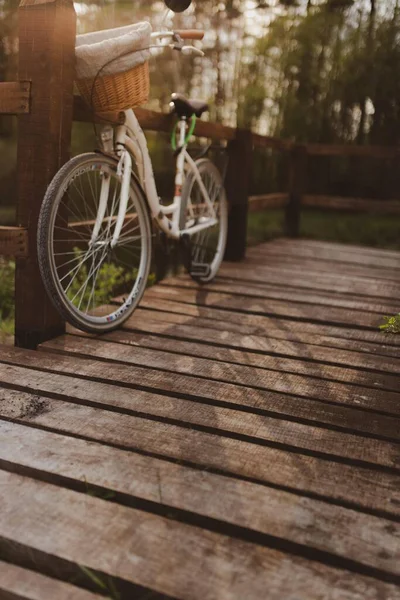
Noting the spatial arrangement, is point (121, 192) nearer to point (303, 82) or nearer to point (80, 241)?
point (80, 241)

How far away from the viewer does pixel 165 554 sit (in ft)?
4.09

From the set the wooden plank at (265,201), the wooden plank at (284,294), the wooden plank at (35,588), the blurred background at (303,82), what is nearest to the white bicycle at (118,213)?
the wooden plank at (284,294)

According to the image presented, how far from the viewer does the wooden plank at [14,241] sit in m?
2.40

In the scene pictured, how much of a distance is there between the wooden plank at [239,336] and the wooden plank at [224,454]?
0.79 metres

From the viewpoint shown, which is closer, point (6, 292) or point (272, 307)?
point (272, 307)

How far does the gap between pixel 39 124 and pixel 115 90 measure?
1.02 feet

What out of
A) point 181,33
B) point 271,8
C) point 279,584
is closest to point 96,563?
point 279,584

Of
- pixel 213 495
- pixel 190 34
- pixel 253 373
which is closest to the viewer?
pixel 213 495

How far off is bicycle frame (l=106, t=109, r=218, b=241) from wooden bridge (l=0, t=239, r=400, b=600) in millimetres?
509

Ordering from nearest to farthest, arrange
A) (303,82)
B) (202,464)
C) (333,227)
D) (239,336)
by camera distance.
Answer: (202,464) → (239,336) → (333,227) → (303,82)

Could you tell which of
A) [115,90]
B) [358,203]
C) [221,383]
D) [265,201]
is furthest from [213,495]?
[358,203]

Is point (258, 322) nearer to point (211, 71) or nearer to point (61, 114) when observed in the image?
point (61, 114)

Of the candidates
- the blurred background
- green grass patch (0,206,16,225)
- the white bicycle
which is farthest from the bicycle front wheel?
the blurred background

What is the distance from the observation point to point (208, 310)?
3.21 m
